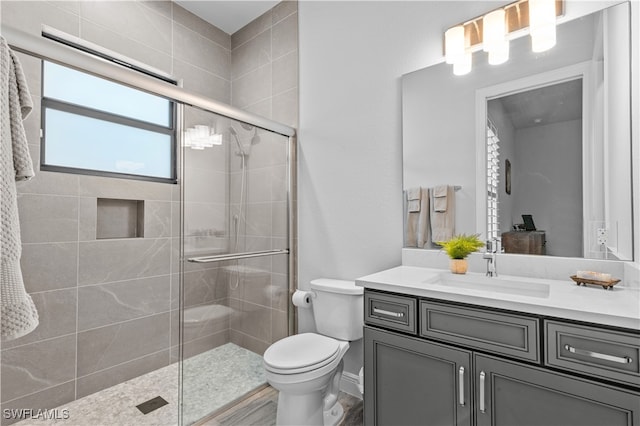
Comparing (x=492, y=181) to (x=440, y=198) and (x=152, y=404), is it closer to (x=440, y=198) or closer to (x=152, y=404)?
(x=440, y=198)

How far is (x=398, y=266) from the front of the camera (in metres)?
1.93

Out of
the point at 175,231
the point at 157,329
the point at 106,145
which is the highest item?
the point at 106,145

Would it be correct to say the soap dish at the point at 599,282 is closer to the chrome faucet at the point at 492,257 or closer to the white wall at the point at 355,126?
the chrome faucet at the point at 492,257

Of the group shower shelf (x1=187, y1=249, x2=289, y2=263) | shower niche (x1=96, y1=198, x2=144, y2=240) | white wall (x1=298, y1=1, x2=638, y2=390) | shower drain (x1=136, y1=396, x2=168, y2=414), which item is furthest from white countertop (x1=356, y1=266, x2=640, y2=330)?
shower niche (x1=96, y1=198, x2=144, y2=240)

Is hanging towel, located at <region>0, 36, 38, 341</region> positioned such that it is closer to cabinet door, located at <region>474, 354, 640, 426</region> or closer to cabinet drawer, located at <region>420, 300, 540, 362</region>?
cabinet drawer, located at <region>420, 300, 540, 362</region>

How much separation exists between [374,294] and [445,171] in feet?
2.59

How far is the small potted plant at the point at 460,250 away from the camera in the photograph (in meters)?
1.60

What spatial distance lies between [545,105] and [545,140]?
0.16m

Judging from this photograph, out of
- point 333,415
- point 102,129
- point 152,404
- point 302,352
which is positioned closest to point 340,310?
point 302,352

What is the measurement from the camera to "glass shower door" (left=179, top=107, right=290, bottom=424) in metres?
1.71

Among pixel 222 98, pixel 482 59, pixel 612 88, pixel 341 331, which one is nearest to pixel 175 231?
pixel 222 98

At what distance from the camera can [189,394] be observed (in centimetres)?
170

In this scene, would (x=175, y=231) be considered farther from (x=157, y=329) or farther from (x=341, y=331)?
(x=341, y=331)

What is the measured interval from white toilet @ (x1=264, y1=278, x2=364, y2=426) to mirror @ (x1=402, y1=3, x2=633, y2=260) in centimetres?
62
